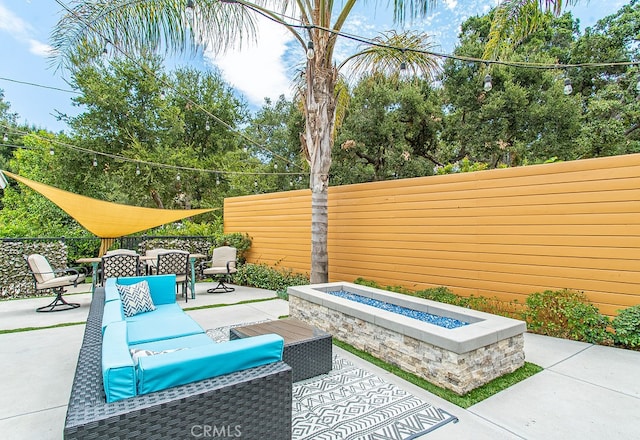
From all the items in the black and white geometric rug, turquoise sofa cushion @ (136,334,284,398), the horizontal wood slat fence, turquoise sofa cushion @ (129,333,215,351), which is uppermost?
the horizontal wood slat fence

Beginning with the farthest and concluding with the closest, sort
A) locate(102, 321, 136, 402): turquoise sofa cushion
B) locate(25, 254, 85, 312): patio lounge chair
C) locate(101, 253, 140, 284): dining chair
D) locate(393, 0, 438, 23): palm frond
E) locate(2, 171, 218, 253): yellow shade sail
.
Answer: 1. locate(2, 171, 218, 253): yellow shade sail
2. locate(101, 253, 140, 284): dining chair
3. locate(25, 254, 85, 312): patio lounge chair
4. locate(393, 0, 438, 23): palm frond
5. locate(102, 321, 136, 402): turquoise sofa cushion

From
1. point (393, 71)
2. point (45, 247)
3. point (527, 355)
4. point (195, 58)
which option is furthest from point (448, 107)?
point (45, 247)

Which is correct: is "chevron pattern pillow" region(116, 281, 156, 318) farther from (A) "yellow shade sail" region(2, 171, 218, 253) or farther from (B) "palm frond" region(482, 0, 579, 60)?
(B) "palm frond" region(482, 0, 579, 60)

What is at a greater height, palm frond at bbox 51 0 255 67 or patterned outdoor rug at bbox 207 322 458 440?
palm frond at bbox 51 0 255 67

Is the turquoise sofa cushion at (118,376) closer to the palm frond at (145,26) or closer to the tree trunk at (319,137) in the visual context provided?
the tree trunk at (319,137)

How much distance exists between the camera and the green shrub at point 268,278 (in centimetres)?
751

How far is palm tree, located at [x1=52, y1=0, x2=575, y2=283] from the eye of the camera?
5184 millimetres

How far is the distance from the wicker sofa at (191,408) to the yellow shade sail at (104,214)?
6.48 metres

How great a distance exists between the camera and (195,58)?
570 cm

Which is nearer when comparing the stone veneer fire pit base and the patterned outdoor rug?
the patterned outdoor rug

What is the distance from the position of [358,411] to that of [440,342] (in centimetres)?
89

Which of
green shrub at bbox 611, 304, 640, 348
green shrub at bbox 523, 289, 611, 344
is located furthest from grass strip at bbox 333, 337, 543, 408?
green shrub at bbox 611, 304, 640, 348

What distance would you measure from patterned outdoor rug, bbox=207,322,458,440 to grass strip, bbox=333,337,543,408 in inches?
8.2

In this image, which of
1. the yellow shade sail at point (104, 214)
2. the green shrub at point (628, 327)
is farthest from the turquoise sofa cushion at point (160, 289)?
the green shrub at point (628, 327)
